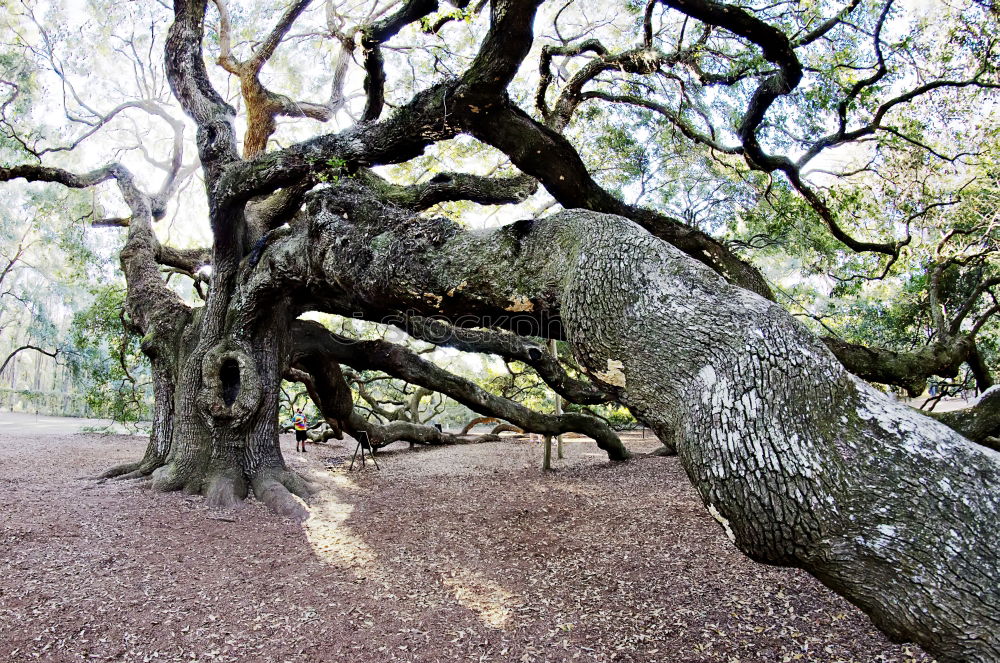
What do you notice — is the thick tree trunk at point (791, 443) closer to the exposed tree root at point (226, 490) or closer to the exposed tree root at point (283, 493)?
the exposed tree root at point (283, 493)

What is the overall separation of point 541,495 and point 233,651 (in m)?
4.10

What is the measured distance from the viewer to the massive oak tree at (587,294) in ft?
5.54

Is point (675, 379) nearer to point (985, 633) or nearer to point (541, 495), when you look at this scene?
point (985, 633)

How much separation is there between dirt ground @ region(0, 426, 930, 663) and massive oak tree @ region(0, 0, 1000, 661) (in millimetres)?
991

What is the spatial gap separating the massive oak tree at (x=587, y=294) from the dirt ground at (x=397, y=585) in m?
0.99

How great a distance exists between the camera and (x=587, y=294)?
8.56 ft

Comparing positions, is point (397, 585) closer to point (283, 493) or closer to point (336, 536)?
point (336, 536)

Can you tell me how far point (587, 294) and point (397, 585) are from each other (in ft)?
7.95

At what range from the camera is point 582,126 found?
30.0 ft

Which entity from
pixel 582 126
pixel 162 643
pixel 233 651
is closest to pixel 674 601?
pixel 233 651

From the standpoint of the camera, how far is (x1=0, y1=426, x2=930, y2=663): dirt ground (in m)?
2.93

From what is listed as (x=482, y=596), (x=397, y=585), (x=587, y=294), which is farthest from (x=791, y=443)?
(x=397, y=585)

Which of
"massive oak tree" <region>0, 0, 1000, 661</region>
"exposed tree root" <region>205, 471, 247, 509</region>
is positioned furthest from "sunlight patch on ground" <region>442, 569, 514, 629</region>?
"exposed tree root" <region>205, 471, 247, 509</region>

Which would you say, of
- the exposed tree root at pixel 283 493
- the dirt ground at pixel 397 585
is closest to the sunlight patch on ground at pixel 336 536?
the dirt ground at pixel 397 585
